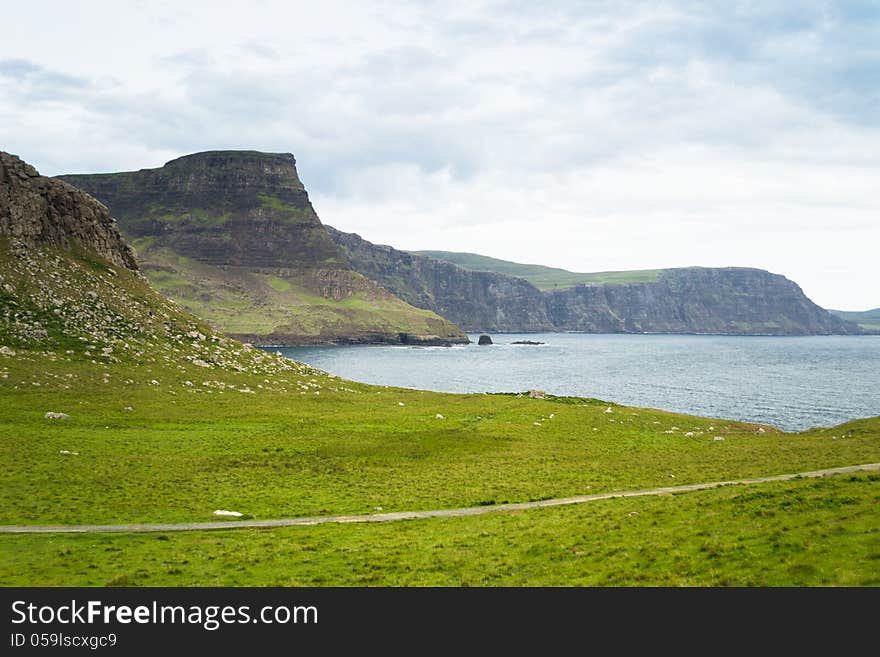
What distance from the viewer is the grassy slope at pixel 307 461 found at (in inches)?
968

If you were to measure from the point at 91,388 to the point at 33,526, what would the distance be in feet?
141

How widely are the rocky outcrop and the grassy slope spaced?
14.7 ft

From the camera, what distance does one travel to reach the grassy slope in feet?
80.6

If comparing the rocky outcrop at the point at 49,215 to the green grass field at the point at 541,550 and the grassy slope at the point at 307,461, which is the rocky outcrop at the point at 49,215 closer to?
the grassy slope at the point at 307,461

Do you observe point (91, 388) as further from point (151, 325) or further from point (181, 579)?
point (181, 579)

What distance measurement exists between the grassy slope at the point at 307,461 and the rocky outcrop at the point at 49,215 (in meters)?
4.48

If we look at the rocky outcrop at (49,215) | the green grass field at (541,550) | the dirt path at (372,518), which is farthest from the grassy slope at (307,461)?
the rocky outcrop at (49,215)

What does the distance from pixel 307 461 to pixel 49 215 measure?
2755 inches

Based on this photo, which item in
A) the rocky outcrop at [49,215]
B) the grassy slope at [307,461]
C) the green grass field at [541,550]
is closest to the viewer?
the green grass field at [541,550]

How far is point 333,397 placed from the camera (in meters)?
86.4

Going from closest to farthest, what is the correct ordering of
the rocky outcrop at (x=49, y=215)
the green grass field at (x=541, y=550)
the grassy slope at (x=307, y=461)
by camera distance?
the green grass field at (x=541, y=550) < the grassy slope at (x=307, y=461) < the rocky outcrop at (x=49, y=215)
